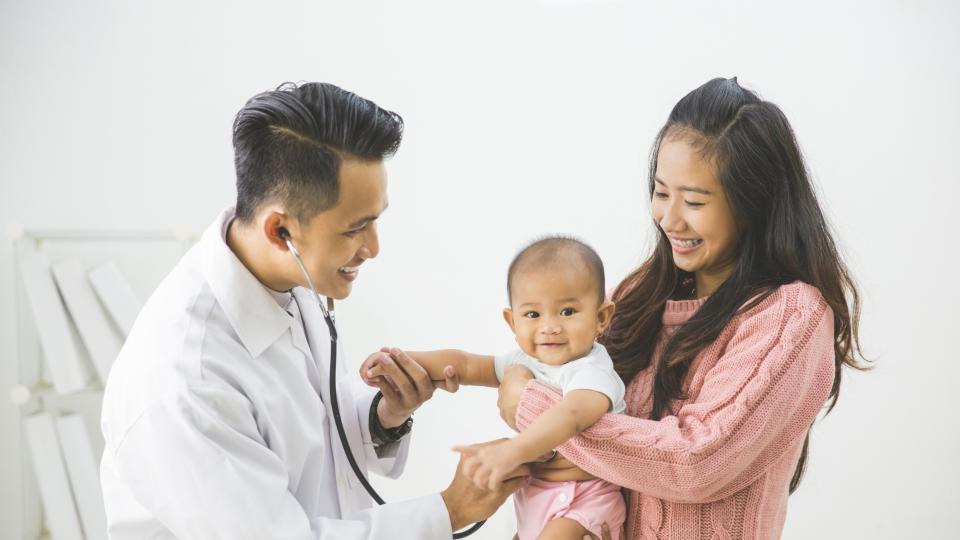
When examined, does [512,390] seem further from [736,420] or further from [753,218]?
[753,218]

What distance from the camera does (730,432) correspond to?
4.20 feet

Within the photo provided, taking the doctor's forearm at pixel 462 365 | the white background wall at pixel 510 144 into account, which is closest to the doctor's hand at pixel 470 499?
the doctor's forearm at pixel 462 365

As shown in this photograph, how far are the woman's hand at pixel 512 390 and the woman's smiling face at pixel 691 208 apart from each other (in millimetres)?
338

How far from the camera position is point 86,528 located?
2604mm

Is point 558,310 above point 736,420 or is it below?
above

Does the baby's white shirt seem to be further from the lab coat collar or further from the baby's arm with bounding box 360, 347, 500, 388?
the lab coat collar

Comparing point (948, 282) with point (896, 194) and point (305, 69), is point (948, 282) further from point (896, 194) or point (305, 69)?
point (305, 69)

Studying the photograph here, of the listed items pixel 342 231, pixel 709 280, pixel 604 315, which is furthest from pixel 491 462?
pixel 709 280

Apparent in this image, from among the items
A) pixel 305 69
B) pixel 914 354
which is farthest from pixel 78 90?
pixel 914 354

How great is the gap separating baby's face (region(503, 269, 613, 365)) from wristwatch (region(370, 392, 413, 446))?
41cm

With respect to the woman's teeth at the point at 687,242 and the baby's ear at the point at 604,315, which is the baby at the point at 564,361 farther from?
the woman's teeth at the point at 687,242

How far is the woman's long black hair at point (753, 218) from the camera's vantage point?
145 centimetres

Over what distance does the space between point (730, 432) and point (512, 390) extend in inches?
14.7

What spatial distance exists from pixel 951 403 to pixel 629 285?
1.78m
